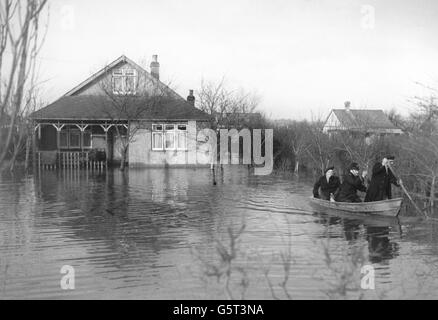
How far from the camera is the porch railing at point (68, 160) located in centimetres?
3522

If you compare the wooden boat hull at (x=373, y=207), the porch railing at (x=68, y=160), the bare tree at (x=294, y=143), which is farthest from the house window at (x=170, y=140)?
the wooden boat hull at (x=373, y=207)

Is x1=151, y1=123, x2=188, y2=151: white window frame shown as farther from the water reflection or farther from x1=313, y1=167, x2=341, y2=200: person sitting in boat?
the water reflection

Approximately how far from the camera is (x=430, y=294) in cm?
753

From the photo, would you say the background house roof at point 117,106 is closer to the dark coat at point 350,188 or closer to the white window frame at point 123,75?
the white window frame at point 123,75

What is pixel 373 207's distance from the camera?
1454 centimetres

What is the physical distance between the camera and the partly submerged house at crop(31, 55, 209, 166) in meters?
34.6

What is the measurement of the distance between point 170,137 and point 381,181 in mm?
23014

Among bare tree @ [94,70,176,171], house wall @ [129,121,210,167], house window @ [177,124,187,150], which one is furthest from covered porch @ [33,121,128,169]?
house window @ [177,124,187,150]

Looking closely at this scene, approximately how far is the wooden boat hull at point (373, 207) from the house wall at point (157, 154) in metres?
21.2

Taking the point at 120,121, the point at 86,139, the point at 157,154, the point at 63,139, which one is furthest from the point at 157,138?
the point at 63,139

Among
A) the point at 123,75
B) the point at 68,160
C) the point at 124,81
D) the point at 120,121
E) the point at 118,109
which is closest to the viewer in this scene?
the point at 118,109

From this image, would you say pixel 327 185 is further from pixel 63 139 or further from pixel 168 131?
pixel 63 139
